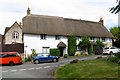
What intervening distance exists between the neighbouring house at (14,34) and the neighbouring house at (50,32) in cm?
92

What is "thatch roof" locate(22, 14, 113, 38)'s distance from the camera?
62.1 m

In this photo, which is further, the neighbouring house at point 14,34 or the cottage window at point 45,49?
the cottage window at point 45,49

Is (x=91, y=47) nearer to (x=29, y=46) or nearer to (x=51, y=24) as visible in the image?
(x=51, y=24)

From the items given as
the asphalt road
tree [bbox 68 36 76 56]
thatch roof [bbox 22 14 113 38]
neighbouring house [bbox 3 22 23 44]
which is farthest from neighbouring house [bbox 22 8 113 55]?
the asphalt road

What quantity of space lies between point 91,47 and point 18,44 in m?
16.6

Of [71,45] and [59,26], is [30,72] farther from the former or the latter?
[59,26]

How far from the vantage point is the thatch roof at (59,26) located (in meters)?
62.1

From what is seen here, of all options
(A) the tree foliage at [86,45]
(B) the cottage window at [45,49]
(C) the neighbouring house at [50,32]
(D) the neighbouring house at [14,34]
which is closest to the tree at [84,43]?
(A) the tree foliage at [86,45]

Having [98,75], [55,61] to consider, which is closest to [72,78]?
[98,75]

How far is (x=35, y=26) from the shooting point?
205 ft

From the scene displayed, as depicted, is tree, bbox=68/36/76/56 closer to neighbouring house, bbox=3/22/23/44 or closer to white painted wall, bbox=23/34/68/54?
white painted wall, bbox=23/34/68/54

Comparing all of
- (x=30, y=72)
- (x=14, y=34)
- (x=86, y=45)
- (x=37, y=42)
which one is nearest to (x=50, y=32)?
(x=37, y=42)

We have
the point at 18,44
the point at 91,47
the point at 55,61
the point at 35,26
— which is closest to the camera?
the point at 55,61

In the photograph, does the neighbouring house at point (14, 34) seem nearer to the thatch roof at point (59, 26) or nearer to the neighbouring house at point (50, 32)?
the neighbouring house at point (50, 32)
